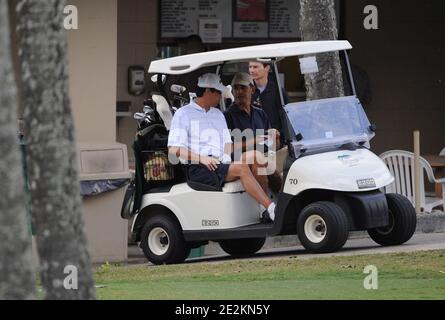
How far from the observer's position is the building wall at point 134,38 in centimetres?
1666

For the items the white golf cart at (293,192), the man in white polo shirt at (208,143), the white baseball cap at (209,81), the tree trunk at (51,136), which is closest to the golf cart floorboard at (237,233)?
the white golf cart at (293,192)

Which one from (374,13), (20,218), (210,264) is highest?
(374,13)

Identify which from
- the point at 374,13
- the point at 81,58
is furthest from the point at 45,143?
the point at 374,13

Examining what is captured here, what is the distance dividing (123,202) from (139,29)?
4.94m

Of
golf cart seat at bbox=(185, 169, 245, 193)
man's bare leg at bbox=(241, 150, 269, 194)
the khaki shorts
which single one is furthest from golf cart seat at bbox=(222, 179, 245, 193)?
the khaki shorts

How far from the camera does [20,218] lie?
6285mm

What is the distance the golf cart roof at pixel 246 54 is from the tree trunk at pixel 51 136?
460 centimetres

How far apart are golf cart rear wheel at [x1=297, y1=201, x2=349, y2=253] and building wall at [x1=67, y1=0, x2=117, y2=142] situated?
2867 mm

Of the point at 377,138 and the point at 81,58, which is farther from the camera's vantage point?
the point at 377,138

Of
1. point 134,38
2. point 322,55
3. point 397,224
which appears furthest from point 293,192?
point 134,38

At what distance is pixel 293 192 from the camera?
11.4 metres

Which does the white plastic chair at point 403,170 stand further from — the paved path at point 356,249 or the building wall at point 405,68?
the building wall at point 405,68

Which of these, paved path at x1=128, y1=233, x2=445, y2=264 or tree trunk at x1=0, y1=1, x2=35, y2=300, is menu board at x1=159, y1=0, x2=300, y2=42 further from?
tree trunk at x1=0, y1=1, x2=35, y2=300
